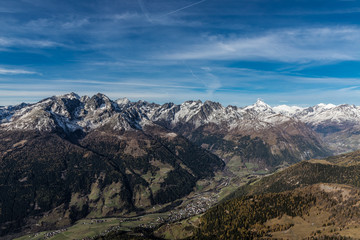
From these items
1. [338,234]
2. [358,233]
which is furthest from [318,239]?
[358,233]

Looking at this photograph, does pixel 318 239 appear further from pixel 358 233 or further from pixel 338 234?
pixel 358 233
